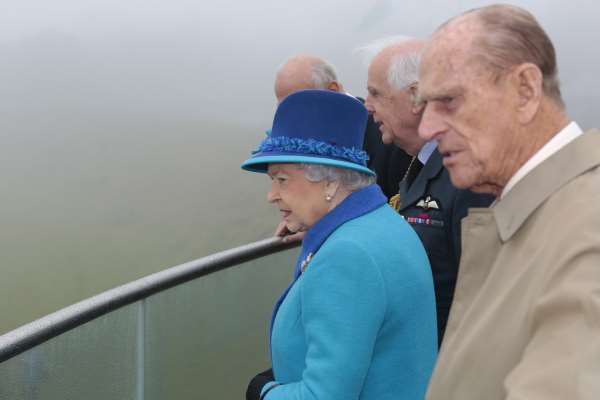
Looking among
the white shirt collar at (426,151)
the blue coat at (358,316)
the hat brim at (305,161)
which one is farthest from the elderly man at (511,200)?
the white shirt collar at (426,151)

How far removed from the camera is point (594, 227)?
0.93 metres

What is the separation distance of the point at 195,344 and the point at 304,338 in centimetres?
162

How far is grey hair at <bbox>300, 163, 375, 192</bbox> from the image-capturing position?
6.15 ft

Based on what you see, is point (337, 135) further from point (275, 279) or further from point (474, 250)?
point (275, 279)

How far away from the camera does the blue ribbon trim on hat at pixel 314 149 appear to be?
1.87 m

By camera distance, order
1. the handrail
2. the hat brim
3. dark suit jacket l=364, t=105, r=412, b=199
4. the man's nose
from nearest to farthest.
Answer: the man's nose → the hat brim → the handrail → dark suit jacket l=364, t=105, r=412, b=199

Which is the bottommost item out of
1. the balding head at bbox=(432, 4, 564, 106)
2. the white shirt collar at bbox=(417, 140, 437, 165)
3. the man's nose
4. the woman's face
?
the white shirt collar at bbox=(417, 140, 437, 165)

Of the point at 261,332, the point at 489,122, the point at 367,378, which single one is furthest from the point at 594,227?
the point at 261,332

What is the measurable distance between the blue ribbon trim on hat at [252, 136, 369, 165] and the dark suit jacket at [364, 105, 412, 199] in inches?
55.6

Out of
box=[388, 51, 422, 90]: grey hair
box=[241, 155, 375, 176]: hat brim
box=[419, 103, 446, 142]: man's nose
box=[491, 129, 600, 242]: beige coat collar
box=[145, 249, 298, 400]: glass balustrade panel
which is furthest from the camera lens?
box=[145, 249, 298, 400]: glass balustrade panel

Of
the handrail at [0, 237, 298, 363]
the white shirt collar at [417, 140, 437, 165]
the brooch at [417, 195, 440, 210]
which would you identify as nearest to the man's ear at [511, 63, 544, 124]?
the brooch at [417, 195, 440, 210]

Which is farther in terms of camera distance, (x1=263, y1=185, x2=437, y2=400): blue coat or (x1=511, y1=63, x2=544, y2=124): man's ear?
(x1=263, y1=185, x2=437, y2=400): blue coat

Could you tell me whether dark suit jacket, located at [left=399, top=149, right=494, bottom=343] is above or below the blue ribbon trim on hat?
below

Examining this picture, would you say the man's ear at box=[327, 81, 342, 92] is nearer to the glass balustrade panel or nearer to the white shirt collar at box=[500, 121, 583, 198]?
the glass balustrade panel
